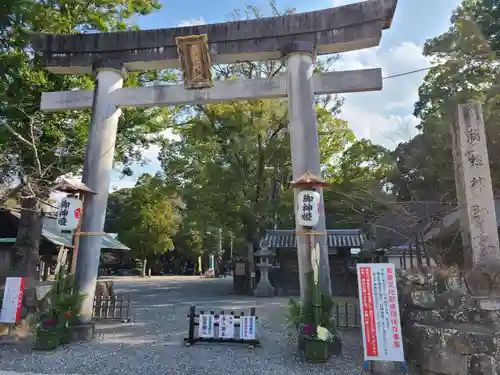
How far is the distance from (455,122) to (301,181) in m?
3.38

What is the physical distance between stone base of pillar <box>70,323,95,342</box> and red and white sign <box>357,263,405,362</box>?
5.77 m

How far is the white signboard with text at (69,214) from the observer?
7.76 meters

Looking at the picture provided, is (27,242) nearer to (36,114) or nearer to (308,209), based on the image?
(36,114)

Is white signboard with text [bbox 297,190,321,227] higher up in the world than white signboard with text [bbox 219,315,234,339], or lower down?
higher up

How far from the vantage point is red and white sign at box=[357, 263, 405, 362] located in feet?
18.5

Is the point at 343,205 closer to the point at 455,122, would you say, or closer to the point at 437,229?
the point at 437,229

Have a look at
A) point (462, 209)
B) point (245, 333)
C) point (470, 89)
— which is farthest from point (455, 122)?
point (470, 89)

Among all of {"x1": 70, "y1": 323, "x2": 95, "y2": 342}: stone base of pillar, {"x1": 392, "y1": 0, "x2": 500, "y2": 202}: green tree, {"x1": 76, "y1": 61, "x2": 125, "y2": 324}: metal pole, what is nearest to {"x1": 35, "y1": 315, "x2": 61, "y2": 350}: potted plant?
{"x1": 70, "y1": 323, "x2": 95, "y2": 342}: stone base of pillar

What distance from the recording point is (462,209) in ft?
22.9

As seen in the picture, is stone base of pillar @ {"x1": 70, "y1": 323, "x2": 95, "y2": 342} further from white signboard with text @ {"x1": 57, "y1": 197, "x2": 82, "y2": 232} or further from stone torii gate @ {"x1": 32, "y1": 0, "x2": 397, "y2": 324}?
white signboard with text @ {"x1": 57, "y1": 197, "x2": 82, "y2": 232}

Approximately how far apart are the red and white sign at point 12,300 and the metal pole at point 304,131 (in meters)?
6.29

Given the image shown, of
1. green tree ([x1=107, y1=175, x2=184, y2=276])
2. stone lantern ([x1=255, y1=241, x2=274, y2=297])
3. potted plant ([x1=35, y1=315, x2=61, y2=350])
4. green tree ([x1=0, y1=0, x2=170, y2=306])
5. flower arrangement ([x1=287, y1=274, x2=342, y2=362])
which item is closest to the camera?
flower arrangement ([x1=287, y1=274, x2=342, y2=362])

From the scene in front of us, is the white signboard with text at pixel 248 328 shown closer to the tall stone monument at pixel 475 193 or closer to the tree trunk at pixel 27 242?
the tall stone monument at pixel 475 193

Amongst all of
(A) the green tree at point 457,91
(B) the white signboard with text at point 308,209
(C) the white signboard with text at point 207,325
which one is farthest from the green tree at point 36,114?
(A) the green tree at point 457,91
